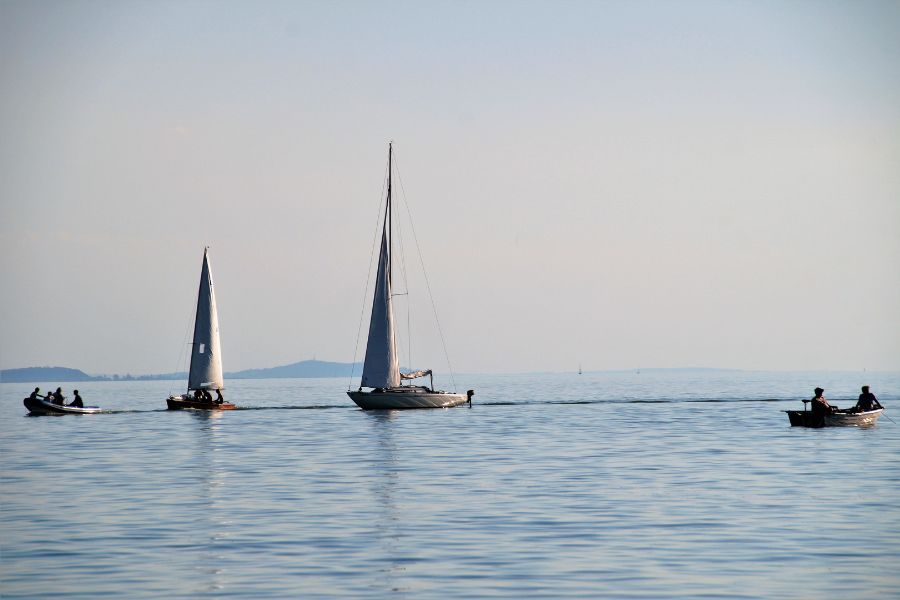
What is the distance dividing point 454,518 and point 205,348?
72.4m

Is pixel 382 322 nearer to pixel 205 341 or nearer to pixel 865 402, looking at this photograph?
pixel 205 341

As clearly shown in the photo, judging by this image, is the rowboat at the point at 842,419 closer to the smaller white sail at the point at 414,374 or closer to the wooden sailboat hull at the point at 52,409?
the smaller white sail at the point at 414,374

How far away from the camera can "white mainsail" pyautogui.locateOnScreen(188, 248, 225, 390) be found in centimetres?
10081

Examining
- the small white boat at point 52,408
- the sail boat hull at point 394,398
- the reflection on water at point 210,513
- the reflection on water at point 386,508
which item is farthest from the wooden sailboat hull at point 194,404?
the reflection on water at point 386,508

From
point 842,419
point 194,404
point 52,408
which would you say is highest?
point 194,404

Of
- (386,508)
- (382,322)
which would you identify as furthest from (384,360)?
(386,508)

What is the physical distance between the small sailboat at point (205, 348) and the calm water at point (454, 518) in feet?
118

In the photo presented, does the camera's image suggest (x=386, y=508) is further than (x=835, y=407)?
No

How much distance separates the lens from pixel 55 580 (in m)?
23.8

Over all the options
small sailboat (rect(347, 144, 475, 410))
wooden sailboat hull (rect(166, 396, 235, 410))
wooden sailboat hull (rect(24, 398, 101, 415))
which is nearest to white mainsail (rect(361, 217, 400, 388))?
small sailboat (rect(347, 144, 475, 410))

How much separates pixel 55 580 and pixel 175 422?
218ft

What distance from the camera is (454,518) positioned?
1265 inches

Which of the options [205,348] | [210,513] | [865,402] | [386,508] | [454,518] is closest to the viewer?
[454,518]

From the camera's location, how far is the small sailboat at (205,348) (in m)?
101
